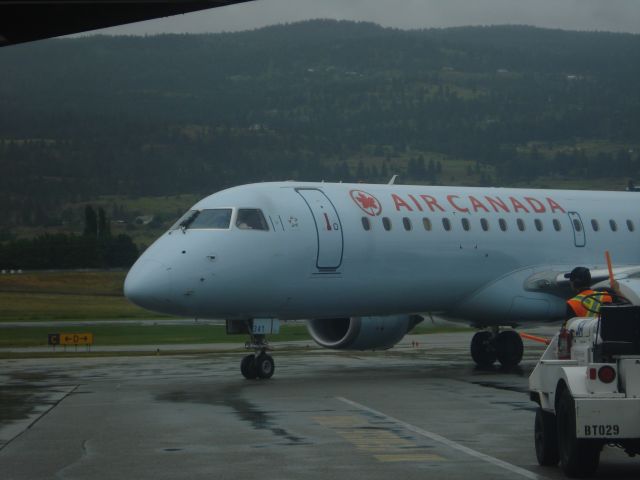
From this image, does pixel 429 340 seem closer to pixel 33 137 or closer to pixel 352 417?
pixel 352 417

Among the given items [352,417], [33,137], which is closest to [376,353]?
[352,417]

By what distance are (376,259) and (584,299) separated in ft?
42.0

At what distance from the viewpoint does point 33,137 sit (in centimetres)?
12812

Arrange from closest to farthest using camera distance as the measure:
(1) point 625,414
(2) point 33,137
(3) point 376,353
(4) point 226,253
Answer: (1) point 625,414 → (4) point 226,253 → (3) point 376,353 → (2) point 33,137

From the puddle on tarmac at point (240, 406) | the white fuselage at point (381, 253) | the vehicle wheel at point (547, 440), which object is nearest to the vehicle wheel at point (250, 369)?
the white fuselage at point (381, 253)

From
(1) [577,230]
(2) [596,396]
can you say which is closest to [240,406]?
(2) [596,396]

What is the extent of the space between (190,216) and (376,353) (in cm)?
1195

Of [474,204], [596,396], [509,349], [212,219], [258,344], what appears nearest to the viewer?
[596,396]

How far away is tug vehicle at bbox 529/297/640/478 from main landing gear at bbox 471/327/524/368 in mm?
16271

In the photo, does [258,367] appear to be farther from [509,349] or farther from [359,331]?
[509,349]

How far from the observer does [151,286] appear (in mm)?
25375

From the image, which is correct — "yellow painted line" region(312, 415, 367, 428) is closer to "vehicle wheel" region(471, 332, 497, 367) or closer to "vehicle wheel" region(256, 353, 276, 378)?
"vehicle wheel" region(256, 353, 276, 378)

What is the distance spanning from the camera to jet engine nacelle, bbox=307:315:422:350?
96.6ft

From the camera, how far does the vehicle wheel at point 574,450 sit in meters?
13.4
